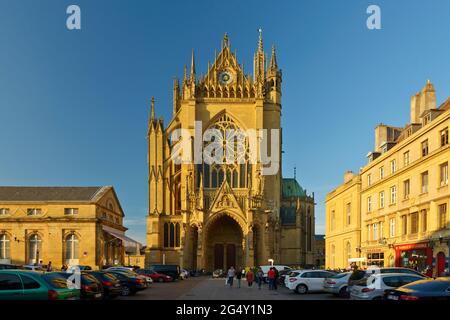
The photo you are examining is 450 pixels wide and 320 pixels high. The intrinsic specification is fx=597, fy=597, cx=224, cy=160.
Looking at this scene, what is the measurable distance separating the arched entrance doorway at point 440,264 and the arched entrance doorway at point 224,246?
134 feet

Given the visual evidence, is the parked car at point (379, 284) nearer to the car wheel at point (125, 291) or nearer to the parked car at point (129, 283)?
the car wheel at point (125, 291)

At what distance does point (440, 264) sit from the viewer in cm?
3859

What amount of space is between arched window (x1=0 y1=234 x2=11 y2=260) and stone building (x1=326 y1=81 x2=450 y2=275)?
36564 millimetres

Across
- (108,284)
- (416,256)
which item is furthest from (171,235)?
(108,284)

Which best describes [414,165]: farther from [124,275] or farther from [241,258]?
[241,258]

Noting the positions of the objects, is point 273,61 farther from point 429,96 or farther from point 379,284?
point 379,284

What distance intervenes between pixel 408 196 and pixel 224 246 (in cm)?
3750

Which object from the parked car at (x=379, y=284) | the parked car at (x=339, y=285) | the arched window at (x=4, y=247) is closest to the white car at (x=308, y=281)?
the parked car at (x=339, y=285)

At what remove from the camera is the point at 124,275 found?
33.7 metres

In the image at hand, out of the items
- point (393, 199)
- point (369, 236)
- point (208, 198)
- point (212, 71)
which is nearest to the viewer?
point (393, 199)

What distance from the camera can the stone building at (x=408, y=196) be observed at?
38.7m
